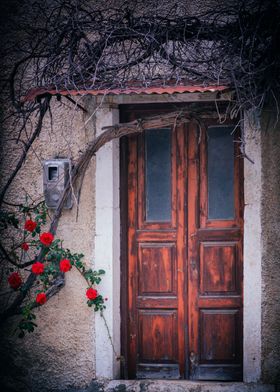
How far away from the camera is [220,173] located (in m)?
4.73

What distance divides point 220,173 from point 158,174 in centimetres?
58

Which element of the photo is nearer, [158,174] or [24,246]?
[24,246]

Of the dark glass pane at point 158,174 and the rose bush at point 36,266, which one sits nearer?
the rose bush at point 36,266

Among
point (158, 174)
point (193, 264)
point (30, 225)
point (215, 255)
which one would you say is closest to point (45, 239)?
point (30, 225)

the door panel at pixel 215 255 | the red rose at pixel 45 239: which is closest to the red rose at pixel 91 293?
the red rose at pixel 45 239

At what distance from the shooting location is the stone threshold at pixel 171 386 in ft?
14.3

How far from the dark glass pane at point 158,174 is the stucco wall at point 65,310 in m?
0.55

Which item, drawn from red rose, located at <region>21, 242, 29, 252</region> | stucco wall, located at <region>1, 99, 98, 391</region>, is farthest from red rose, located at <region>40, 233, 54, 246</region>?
stucco wall, located at <region>1, 99, 98, 391</region>

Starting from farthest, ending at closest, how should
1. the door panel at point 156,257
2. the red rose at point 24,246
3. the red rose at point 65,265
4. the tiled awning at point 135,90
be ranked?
the door panel at point 156,257
the red rose at point 24,246
the red rose at point 65,265
the tiled awning at point 135,90

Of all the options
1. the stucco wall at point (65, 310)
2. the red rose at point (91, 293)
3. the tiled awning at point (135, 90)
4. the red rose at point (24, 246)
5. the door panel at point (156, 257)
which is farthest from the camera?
the door panel at point (156, 257)

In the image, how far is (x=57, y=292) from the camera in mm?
4664

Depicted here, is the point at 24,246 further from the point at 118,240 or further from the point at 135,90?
the point at 135,90

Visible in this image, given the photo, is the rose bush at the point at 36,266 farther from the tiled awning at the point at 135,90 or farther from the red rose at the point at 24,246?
the tiled awning at the point at 135,90

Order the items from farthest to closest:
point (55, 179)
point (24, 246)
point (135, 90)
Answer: point (55, 179)
point (24, 246)
point (135, 90)
